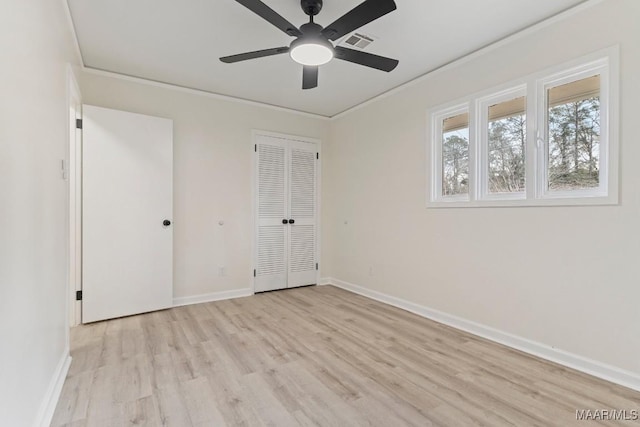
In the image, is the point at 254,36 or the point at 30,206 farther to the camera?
the point at 254,36

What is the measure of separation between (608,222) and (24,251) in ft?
11.1

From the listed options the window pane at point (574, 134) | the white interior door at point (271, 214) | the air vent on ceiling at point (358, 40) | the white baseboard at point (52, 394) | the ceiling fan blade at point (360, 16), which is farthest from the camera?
the white interior door at point (271, 214)

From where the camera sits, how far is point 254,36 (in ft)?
9.04

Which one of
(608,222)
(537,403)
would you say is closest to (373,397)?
(537,403)

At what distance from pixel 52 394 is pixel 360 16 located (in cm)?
289

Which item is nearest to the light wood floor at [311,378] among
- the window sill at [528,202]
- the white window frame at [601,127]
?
the window sill at [528,202]

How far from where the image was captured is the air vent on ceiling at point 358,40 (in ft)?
8.83

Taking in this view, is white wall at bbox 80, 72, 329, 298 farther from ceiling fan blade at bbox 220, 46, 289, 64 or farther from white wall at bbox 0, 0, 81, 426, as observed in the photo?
ceiling fan blade at bbox 220, 46, 289, 64

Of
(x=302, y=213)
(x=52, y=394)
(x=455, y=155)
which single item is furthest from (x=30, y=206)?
(x=302, y=213)

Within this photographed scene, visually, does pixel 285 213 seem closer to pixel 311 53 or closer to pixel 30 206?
pixel 311 53

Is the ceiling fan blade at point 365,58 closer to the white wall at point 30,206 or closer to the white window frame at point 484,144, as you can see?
the white window frame at point 484,144

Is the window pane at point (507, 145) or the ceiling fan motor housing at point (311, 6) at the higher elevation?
the ceiling fan motor housing at point (311, 6)

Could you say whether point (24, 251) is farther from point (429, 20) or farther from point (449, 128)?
point (449, 128)

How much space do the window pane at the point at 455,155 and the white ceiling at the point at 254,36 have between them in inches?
24.6
